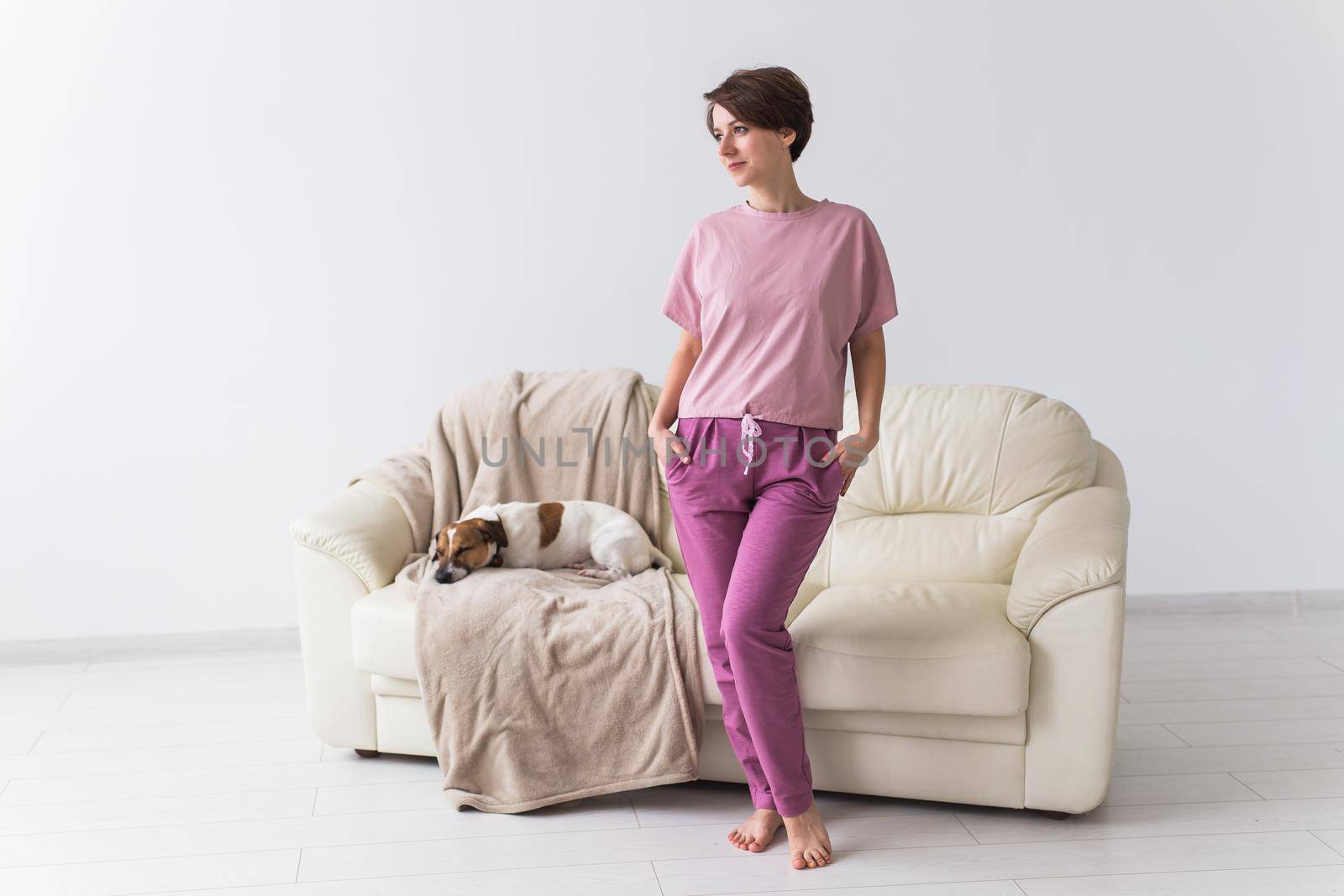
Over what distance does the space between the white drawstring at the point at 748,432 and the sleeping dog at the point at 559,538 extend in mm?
813

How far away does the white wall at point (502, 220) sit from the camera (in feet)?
11.8

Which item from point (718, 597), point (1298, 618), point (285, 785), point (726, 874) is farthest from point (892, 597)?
point (1298, 618)

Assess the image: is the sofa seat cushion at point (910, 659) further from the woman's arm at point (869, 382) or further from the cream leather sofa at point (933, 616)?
the woman's arm at point (869, 382)

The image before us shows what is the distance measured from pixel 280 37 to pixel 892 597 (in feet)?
8.31

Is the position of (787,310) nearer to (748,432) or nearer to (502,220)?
(748,432)

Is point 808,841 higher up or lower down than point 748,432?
lower down

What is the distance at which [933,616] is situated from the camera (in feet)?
7.92

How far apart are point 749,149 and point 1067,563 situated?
105 cm

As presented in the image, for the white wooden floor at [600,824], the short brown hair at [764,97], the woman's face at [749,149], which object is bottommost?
the white wooden floor at [600,824]

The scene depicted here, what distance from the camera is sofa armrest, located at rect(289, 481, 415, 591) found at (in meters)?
2.73

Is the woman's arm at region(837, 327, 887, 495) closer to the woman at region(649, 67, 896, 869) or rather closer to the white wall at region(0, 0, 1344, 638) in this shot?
the woman at region(649, 67, 896, 869)

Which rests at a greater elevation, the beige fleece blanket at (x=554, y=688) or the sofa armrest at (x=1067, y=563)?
the sofa armrest at (x=1067, y=563)

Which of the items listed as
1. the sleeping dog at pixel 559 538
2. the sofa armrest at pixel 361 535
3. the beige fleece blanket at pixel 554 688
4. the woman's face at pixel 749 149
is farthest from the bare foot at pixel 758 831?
the woman's face at pixel 749 149

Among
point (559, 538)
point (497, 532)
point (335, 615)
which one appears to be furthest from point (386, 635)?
point (559, 538)
